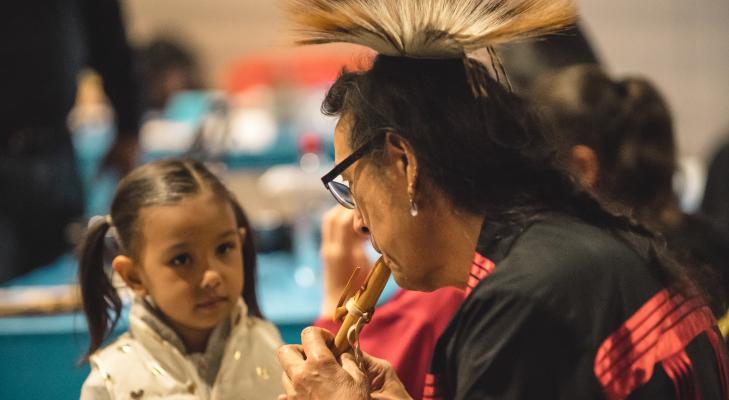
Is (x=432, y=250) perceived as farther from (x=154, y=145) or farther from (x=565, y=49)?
(x=154, y=145)

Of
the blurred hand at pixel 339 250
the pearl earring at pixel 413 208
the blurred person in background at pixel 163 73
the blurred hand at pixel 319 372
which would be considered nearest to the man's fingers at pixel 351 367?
the blurred hand at pixel 319 372

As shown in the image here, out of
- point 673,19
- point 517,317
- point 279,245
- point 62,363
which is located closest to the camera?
point 517,317

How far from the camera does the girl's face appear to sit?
1.20 meters

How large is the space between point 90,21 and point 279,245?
2.43 ft

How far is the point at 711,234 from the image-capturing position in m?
1.86

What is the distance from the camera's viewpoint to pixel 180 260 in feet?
3.95

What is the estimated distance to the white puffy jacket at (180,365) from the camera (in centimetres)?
→ 115

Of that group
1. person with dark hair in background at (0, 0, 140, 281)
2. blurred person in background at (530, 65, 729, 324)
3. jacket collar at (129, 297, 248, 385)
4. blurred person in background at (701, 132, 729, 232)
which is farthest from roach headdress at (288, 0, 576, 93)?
blurred person in background at (701, 132, 729, 232)

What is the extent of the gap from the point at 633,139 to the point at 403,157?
3.09 feet

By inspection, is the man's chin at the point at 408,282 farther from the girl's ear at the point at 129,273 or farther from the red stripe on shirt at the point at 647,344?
the girl's ear at the point at 129,273

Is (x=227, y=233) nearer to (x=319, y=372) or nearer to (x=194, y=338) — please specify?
(x=194, y=338)

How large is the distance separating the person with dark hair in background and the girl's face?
1.02 metres

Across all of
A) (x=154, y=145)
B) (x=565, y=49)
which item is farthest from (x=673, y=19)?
(x=565, y=49)

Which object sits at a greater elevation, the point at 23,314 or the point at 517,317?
the point at 517,317
